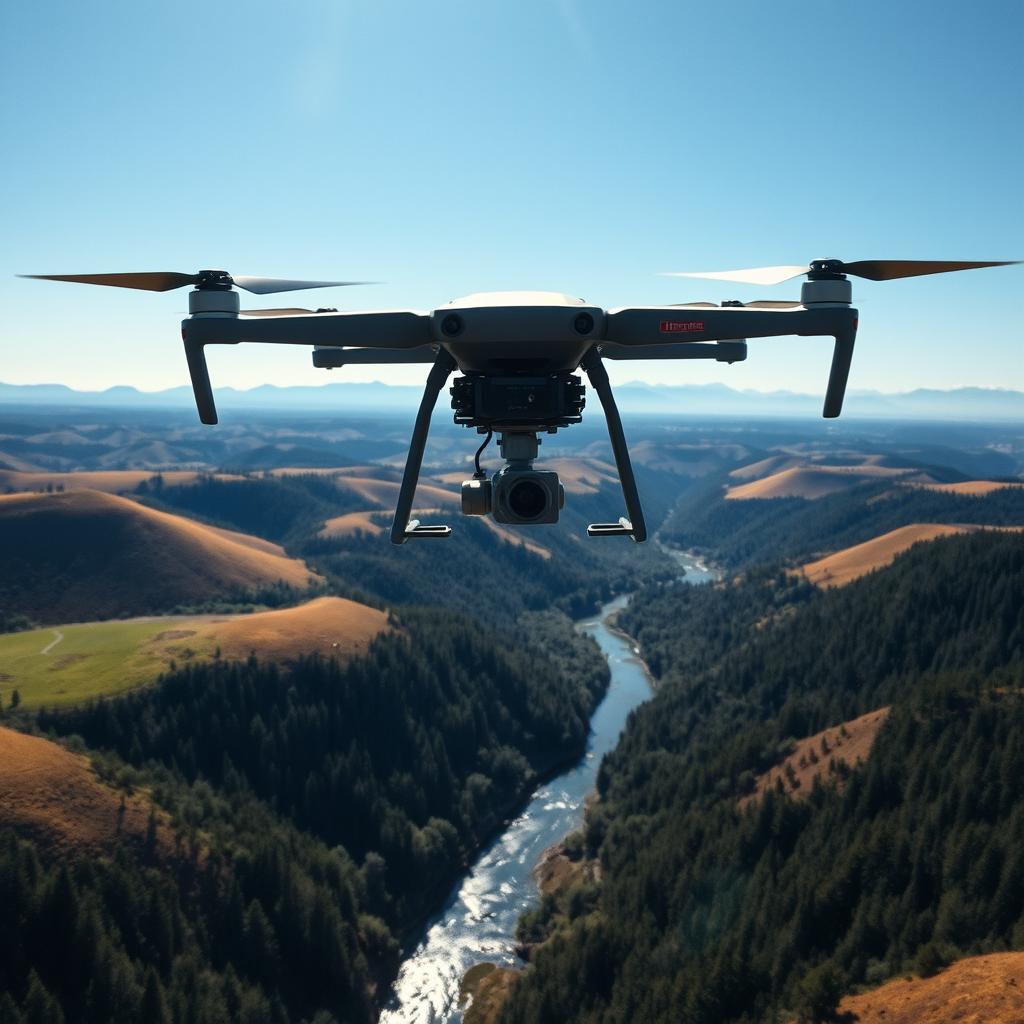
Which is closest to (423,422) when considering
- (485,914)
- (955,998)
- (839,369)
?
(839,369)

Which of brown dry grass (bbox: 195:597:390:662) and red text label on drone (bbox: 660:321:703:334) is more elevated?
red text label on drone (bbox: 660:321:703:334)

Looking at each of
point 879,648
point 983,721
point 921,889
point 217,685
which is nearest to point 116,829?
point 217,685

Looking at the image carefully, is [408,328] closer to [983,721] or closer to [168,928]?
Result: [168,928]

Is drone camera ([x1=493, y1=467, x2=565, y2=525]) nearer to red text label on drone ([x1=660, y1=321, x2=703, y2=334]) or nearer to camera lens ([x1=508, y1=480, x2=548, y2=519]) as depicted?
camera lens ([x1=508, y1=480, x2=548, y2=519])

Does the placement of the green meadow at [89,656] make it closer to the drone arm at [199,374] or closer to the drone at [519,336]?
the drone arm at [199,374]

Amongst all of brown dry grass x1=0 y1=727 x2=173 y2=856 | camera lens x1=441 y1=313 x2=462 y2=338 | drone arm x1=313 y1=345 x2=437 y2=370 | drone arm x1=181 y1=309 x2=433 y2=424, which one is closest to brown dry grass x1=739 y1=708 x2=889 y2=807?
brown dry grass x1=0 y1=727 x2=173 y2=856

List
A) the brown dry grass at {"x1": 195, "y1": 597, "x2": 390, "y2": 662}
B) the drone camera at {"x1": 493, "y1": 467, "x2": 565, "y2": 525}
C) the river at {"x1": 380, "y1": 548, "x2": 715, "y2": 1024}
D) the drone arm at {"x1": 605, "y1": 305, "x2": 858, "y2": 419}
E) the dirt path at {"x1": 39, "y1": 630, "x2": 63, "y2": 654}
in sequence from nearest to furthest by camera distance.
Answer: the drone arm at {"x1": 605, "y1": 305, "x2": 858, "y2": 419}
the drone camera at {"x1": 493, "y1": 467, "x2": 565, "y2": 525}
the river at {"x1": 380, "y1": 548, "x2": 715, "y2": 1024}
the dirt path at {"x1": 39, "y1": 630, "x2": 63, "y2": 654}
the brown dry grass at {"x1": 195, "y1": 597, "x2": 390, "y2": 662}
